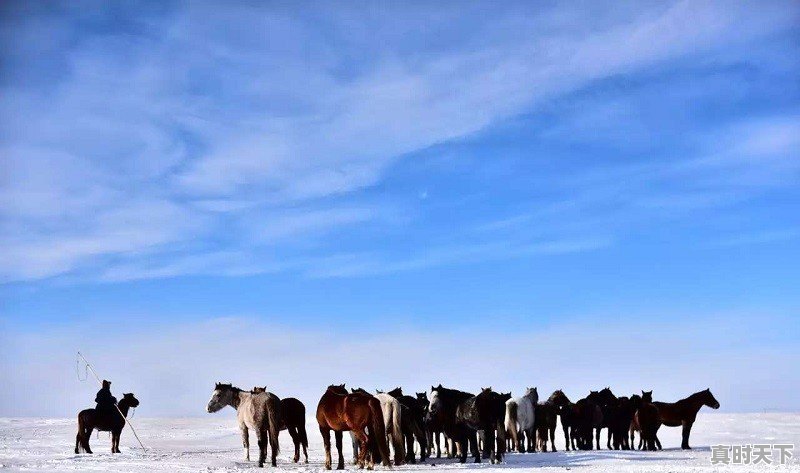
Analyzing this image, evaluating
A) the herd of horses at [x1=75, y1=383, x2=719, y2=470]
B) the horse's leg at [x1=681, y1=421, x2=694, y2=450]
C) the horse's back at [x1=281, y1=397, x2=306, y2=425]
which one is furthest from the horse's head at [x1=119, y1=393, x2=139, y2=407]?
the horse's leg at [x1=681, y1=421, x2=694, y2=450]

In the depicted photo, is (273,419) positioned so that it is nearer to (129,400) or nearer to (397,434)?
(397,434)

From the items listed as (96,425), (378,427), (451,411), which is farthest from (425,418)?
(96,425)

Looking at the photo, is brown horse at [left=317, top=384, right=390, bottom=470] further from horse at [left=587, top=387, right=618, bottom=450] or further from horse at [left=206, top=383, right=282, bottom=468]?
horse at [left=587, top=387, right=618, bottom=450]

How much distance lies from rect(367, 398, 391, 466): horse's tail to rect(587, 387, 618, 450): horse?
38.1 ft

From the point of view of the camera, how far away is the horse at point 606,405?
27219 millimetres

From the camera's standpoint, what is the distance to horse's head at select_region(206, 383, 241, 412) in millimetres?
22922

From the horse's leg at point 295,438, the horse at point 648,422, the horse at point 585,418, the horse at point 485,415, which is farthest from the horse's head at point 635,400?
Answer: the horse's leg at point 295,438

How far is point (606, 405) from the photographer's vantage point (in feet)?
90.0

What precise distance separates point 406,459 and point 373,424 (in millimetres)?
3651

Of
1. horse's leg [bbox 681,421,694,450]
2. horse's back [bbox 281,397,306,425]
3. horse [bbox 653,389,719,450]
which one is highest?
horse's back [bbox 281,397,306,425]

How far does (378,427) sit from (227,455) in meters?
7.58

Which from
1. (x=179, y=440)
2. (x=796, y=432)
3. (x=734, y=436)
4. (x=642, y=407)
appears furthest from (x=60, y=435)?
(x=796, y=432)

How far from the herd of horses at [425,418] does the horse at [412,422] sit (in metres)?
0.03

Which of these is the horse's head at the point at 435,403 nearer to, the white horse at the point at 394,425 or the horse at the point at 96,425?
the white horse at the point at 394,425
